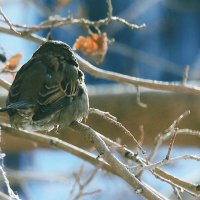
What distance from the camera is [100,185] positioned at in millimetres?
7887

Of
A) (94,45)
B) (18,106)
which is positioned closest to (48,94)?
(18,106)

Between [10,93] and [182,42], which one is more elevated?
[182,42]

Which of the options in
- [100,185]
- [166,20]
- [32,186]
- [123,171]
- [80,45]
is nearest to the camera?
[123,171]

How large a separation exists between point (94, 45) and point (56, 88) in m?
0.45

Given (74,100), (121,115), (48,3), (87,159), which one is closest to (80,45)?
(74,100)

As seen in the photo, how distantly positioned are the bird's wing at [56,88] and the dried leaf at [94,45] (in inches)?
5.6

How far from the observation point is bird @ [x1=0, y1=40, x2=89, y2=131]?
4.69 meters

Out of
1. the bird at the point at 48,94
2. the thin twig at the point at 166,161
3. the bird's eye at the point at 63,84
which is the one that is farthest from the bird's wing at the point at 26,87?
the thin twig at the point at 166,161

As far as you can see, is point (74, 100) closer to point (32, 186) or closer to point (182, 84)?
point (182, 84)

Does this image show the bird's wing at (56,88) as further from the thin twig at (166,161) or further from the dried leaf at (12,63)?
the thin twig at (166,161)

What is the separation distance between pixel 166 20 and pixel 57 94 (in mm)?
5932

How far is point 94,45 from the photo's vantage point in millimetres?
5137

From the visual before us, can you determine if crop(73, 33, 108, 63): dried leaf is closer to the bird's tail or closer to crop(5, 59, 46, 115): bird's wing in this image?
crop(5, 59, 46, 115): bird's wing

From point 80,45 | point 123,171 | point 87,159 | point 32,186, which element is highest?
point 32,186
